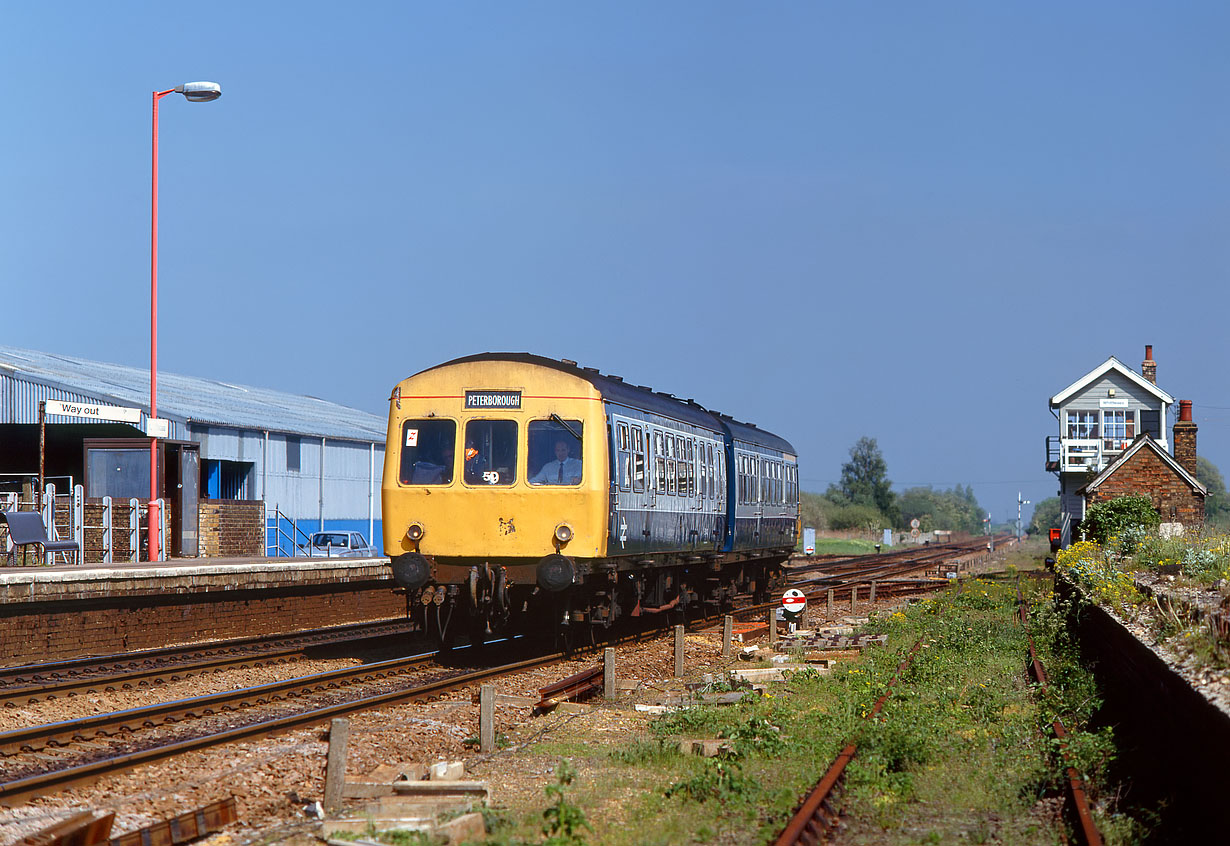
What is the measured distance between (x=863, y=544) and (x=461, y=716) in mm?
77380

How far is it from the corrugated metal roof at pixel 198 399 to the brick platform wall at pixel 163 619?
8684 mm

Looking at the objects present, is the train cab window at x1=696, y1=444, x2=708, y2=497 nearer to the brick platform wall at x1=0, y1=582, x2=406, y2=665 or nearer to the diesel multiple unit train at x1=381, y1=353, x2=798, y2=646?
the diesel multiple unit train at x1=381, y1=353, x2=798, y2=646

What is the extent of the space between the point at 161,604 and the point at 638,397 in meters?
7.02

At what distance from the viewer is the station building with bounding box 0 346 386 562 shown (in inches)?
1030

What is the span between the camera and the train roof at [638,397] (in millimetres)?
16266

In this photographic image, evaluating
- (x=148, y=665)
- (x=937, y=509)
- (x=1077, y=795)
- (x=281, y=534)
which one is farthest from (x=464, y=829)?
(x=937, y=509)

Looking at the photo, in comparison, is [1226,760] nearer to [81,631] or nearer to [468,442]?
[468,442]

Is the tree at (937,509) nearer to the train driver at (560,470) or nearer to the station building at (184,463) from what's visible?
the station building at (184,463)

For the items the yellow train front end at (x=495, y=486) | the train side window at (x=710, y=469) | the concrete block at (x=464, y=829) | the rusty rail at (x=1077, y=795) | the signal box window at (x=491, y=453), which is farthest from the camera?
the train side window at (x=710, y=469)

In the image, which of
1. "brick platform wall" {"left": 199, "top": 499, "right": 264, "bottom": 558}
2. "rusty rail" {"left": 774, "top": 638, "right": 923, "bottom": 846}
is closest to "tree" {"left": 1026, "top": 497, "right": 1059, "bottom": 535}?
"brick platform wall" {"left": 199, "top": 499, "right": 264, "bottom": 558}

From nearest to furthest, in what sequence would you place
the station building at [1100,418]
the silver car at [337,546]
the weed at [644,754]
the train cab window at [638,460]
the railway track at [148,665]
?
the weed at [644,754]
the railway track at [148,665]
the train cab window at [638,460]
the silver car at [337,546]
the station building at [1100,418]

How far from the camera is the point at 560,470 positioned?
1591 centimetres

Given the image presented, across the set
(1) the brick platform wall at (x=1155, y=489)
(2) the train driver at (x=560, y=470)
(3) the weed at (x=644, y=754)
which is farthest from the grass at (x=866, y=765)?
(1) the brick platform wall at (x=1155, y=489)

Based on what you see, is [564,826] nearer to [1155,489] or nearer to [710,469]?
[710,469]
